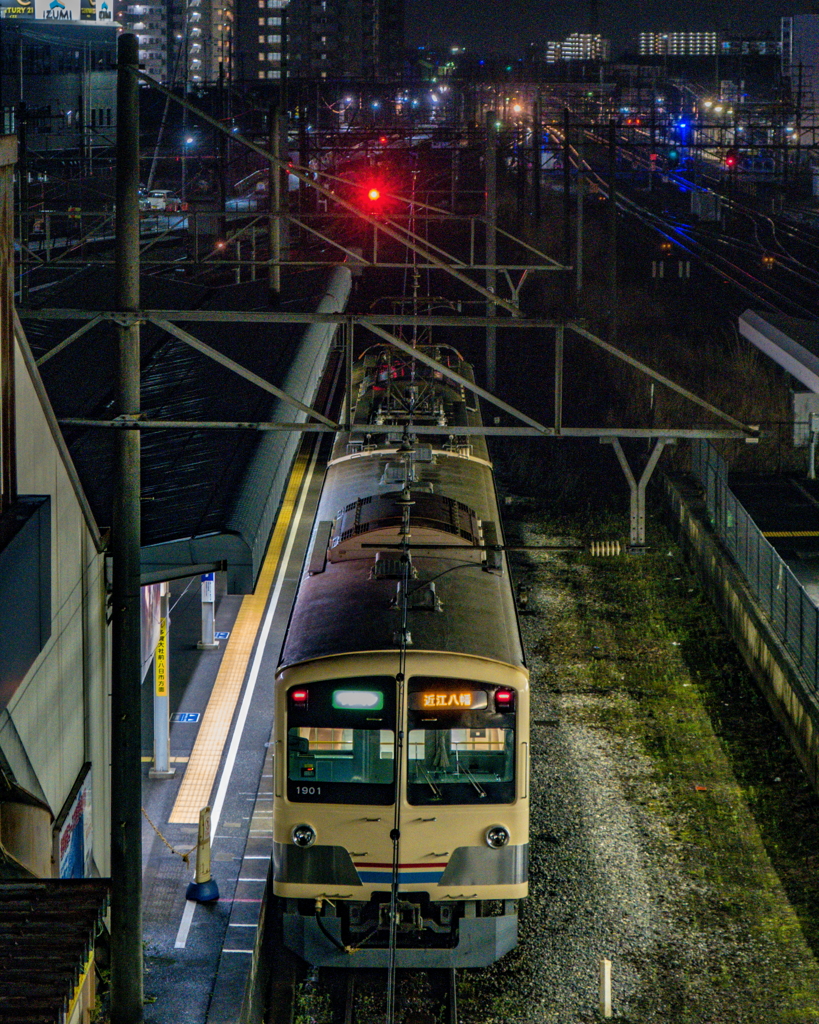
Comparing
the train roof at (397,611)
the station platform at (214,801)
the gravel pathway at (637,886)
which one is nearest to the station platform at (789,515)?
the gravel pathway at (637,886)

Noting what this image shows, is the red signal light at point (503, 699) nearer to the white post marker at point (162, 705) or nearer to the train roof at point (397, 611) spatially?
the train roof at point (397, 611)

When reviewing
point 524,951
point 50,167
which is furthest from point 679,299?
point 524,951

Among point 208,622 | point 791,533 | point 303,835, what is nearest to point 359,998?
point 303,835

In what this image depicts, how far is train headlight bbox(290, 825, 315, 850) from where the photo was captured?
29.0 ft

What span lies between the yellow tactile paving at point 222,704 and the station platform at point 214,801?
0.01m

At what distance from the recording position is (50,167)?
4784 cm

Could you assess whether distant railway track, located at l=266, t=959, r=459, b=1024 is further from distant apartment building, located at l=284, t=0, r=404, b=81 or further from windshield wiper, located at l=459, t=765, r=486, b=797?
distant apartment building, located at l=284, t=0, r=404, b=81

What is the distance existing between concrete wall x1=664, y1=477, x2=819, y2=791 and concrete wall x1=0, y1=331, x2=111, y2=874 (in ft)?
21.3

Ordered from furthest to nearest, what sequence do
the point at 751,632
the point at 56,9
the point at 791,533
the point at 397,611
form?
the point at 56,9 → the point at 791,533 → the point at 751,632 → the point at 397,611

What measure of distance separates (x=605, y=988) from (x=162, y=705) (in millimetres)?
4972

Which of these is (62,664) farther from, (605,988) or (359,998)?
(605,988)

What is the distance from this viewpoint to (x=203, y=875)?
33.0ft

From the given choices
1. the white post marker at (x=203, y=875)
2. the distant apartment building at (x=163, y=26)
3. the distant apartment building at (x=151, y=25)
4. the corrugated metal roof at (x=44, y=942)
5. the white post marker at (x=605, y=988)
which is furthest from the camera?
the distant apartment building at (x=151, y=25)

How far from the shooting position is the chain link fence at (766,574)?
13.2 m
